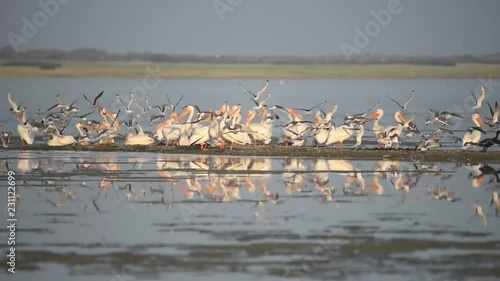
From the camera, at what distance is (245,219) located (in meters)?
12.4

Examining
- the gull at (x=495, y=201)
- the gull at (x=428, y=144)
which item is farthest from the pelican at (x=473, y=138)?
the gull at (x=495, y=201)

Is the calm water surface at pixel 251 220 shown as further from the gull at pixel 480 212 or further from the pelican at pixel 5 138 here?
the pelican at pixel 5 138

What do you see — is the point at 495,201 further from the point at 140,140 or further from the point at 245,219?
the point at 140,140

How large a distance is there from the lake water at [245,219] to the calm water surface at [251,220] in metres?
0.01

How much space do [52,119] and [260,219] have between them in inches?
304

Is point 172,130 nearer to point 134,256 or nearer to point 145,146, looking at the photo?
point 145,146

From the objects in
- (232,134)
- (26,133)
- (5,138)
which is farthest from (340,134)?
(5,138)

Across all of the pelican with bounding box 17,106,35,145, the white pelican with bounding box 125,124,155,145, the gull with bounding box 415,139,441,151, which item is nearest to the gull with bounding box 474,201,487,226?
the gull with bounding box 415,139,441,151

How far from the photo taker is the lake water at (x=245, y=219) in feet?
34.1

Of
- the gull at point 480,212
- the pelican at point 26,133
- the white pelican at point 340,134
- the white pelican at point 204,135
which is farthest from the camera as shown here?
the pelican at point 26,133

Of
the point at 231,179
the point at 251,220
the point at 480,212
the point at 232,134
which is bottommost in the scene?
the point at 251,220

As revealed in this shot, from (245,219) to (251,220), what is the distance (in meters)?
0.08

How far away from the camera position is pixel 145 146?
1833cm

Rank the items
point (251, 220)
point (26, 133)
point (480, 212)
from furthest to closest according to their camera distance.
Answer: point (26, 133), point (480, 212), point (251, 220)
